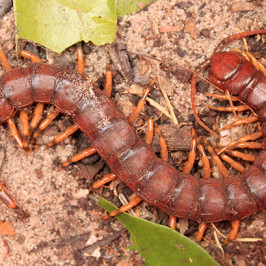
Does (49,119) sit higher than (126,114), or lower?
higher

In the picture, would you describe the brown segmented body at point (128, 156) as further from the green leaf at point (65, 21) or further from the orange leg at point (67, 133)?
the green leaf at point (65, 21)

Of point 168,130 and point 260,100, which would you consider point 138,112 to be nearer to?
point 168,130

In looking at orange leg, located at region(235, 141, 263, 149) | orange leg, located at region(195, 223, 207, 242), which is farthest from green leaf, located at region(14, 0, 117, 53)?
orange leg, located at region(195, 223, 207, 242)

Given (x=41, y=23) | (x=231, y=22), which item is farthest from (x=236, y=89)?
(x=41, y=23)

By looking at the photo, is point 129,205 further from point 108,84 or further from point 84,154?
point 108,84

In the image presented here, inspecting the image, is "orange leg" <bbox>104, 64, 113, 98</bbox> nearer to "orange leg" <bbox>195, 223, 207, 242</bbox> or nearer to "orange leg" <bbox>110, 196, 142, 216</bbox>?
"orange leg" <bbox>110, 196, 142, 216</bbox>

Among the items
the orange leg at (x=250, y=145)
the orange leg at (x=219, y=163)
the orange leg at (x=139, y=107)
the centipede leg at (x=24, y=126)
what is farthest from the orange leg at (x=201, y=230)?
the centipede leg at (x=24, y=126)

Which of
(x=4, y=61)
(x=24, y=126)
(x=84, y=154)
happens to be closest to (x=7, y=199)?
(x=24, y=126)

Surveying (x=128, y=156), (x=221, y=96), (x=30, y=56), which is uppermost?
(x=30, y=56)
